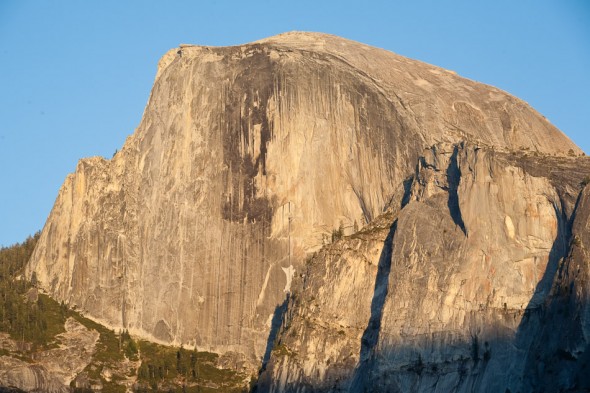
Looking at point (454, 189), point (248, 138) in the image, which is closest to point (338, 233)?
point (248, 138)

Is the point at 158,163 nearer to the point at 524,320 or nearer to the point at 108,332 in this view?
the point at 108,332

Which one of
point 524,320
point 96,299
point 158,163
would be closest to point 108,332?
point 96,299

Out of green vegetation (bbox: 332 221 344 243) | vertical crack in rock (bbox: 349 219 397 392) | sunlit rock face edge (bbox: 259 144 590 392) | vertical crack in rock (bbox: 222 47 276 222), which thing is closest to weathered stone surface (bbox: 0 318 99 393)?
vertical crack in rock (bbox: 222 47 276 222)

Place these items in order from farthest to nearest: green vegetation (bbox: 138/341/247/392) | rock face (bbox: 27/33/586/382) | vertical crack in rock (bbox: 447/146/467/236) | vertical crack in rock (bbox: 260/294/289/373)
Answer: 1. rock face (bbox: 27/33/586/382)
2. vertical crack in rock (bbox: 260/294/289/373)
3. green vegetation (bbox: 138/341/247/392)
4. vertical crack in rock (bbox: 447/146/467/236)

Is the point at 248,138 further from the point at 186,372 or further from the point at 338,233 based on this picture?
the point at 186,372

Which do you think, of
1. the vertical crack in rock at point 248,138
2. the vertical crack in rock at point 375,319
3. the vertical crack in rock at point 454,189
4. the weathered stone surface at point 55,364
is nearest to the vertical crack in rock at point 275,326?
the vertical crack in rock at point 248,138

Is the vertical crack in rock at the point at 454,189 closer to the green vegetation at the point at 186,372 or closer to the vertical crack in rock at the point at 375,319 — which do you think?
the vertical crack in rock at the point at 375,319

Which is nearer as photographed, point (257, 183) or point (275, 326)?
point (275, 326)

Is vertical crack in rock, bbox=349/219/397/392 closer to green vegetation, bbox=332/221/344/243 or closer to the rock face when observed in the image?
the rock face

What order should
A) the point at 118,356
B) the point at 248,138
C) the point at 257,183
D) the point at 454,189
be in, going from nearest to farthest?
the point at 454,189 < the point at 118,356 < the point at 257,183 < the point at 248,138
